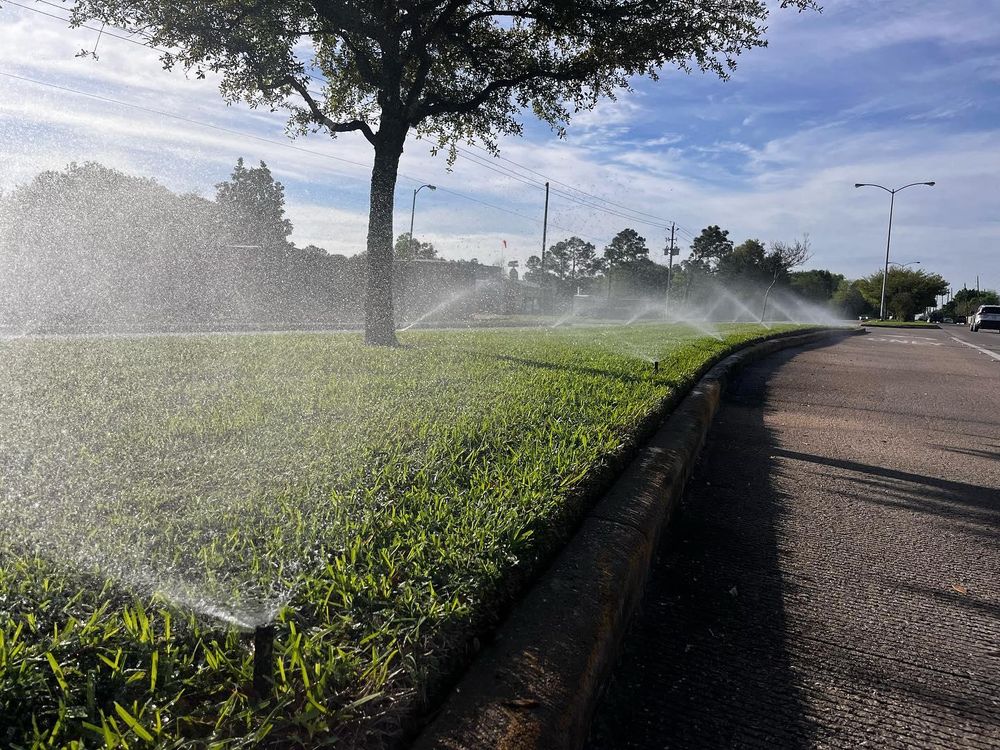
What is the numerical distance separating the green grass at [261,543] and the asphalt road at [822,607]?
51 centimetres

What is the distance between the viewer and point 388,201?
32.4 ft

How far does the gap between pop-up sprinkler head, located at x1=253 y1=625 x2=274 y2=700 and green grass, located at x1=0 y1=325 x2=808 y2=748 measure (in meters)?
0.04

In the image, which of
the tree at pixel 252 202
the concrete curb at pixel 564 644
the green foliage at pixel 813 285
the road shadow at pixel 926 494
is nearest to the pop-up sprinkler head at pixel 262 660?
the concrete curb at pixel 564 644

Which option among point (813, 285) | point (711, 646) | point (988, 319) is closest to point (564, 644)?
point (711, 646)

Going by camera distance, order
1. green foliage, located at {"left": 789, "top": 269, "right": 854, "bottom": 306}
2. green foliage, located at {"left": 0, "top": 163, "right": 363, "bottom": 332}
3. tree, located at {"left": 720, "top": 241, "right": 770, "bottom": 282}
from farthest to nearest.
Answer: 1. green foliage, located at {"left": 789, "top": 269, "right": 854, "bottom": 306}
2. tree, located at {"left": 720, "top": 241, "right": 770, "bottom": 282}
3. green foliage, located at {"left": 0, "top": 163, "right": 363, "bottom": 332}

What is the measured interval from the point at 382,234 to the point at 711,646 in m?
8.55

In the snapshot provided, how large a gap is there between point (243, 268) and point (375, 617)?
82.2 ft

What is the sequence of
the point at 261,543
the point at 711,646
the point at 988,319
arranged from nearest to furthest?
the point at 261,543, the point at 711,646, the point at 988,319

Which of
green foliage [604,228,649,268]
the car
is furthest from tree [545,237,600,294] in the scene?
the car

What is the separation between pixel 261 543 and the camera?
211 centimetres

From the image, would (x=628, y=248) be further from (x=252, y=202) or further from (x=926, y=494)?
(x=926, y=494)

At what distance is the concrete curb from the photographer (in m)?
1.39

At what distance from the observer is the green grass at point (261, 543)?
1.35m

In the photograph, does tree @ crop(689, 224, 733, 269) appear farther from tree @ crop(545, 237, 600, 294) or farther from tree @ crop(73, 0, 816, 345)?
tree @ crop(73, 0, 816, 345)
